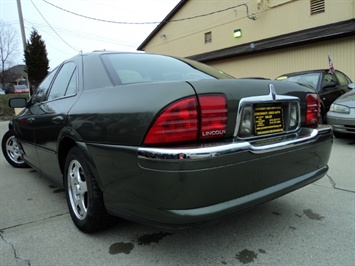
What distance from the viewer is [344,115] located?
5840 millimetres

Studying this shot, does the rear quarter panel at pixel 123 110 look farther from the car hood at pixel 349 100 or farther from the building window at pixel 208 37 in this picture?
the building window at pixel 208 37

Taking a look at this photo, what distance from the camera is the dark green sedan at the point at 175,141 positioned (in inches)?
70.2

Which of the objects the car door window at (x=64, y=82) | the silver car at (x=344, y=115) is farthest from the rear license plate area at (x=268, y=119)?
the silver car at (x=344, y=115)

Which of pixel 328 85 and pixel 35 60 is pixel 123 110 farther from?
pixel 35 60

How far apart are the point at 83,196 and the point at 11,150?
3.20m

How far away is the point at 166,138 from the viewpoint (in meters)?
1.81

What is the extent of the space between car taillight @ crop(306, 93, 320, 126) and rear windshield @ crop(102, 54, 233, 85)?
Result: 0.71 metres

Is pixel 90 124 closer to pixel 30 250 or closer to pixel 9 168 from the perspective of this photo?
pixel 30 250

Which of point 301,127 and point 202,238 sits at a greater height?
point 301,127

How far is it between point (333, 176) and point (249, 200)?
8.33ft

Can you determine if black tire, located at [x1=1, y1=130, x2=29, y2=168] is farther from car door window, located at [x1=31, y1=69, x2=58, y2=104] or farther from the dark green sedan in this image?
the dark green sedan

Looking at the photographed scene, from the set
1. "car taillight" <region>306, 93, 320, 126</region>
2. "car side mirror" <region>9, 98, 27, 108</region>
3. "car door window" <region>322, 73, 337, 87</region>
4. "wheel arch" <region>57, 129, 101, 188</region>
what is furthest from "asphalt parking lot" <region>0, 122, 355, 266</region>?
"car door window" <region>322, 73, 337, 87</region>

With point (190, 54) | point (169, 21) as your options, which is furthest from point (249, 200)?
point (169, 21)

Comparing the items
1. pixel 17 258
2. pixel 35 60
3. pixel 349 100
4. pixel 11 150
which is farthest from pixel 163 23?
pixel 17 258
